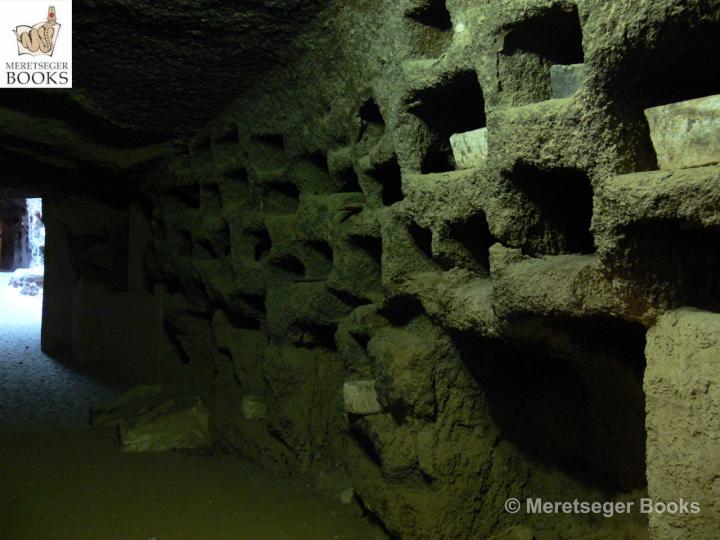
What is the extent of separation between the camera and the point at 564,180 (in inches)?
66.0

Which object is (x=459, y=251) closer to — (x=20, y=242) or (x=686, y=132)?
(x=686, y=132)

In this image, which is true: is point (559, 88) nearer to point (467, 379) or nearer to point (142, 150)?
point (467, 379)

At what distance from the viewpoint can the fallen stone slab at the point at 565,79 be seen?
1.50m

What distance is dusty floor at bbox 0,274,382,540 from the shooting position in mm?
2490

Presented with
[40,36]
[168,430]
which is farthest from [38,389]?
[40,36]

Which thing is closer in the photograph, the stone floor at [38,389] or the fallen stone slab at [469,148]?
the fallen stone slab at [469,148]

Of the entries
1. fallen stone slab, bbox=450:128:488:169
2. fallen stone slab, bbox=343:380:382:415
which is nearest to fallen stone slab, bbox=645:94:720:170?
fallen stone slab, bbox=450:128:488:169

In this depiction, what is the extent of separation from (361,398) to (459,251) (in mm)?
713

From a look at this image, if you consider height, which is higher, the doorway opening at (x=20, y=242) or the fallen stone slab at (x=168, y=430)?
the doorway opening at (x=20, y=242)

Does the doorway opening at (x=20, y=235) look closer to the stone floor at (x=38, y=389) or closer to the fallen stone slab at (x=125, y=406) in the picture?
the stone floor at (x=38, y=389)

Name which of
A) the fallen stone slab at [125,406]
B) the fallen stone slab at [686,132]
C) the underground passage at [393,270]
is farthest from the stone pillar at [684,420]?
the fallen stone slab at [125,406]

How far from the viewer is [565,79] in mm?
1527

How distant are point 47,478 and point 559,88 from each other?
2.59 m

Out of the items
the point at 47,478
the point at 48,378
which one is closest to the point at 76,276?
the point at 48,378
